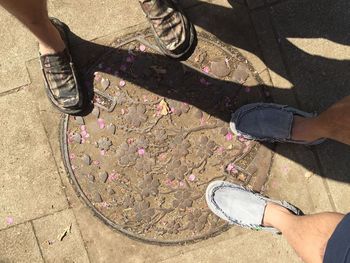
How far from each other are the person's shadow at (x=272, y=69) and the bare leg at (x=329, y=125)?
0.80 feet

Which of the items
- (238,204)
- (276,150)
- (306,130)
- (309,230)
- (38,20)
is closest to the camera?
(309,230)

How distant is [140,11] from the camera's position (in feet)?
10.7

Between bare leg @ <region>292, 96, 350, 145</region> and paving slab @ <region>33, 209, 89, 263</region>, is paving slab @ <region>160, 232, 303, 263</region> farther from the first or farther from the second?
bare leg @ <region>292, 96, 350, 145</region>

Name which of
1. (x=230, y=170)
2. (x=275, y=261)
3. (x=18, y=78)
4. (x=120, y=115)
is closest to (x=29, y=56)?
(x=18, y=78)

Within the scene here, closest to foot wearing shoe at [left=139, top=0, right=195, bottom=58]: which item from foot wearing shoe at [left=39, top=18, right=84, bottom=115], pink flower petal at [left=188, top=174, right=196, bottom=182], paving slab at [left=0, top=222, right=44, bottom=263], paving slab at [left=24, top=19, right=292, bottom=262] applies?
foot wearing shoe at [left=39, top=18, right=84, bottom=115]

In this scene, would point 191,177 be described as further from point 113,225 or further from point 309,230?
point 309,230

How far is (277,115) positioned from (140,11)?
46.0 inches

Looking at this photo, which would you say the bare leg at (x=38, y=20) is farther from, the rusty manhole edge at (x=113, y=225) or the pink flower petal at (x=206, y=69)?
the pink flower petal at (x=206, y=69)

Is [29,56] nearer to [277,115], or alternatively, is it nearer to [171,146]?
[171,146]

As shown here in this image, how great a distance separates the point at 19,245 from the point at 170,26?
5.79 ft

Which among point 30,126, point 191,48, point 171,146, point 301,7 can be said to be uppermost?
point 301,7

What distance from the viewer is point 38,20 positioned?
2670mm

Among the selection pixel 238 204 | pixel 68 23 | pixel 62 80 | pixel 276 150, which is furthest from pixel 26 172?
pixel 276 150

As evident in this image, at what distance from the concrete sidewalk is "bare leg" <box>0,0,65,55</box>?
256 millimetres
